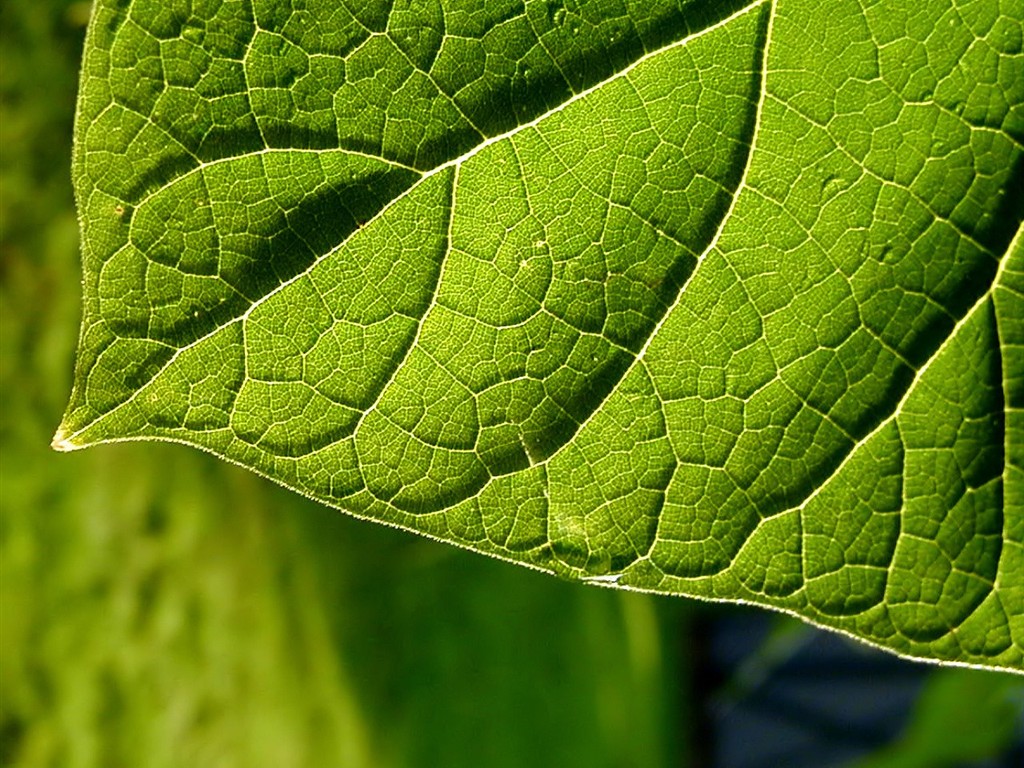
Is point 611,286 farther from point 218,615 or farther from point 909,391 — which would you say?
point 218,615

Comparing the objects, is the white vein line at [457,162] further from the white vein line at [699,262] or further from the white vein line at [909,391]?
the white vein line at [909,391]

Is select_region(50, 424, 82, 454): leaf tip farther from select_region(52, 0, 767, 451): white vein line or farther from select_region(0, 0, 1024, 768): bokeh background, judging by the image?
select_region(0, 0, 1024, 768): bokeh background

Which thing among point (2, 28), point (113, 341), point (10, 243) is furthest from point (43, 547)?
point (113, 341)

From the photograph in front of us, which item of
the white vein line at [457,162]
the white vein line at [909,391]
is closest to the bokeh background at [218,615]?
the white vein line at [457,162]

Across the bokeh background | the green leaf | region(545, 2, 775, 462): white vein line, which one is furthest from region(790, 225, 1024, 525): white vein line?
the bokeh background

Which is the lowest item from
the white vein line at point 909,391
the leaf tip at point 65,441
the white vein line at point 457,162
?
the white vein line at point 909,391
